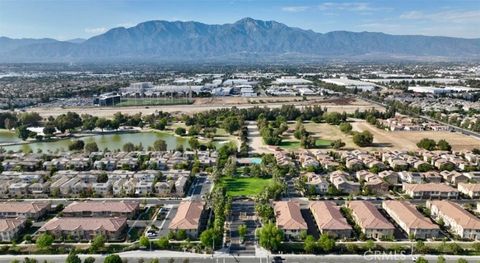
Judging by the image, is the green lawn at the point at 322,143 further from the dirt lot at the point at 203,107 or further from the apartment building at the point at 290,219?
the dirt lot at the point at 203,107

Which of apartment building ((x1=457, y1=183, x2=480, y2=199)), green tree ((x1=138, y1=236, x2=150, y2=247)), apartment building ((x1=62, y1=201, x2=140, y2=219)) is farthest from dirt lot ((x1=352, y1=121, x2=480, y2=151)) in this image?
green tree ((x1=138, y1=236, x2=150, y2=247))

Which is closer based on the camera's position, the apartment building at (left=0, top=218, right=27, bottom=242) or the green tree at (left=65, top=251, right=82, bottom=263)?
the green tree at (left=65, top=251, right=82, bottom=263)

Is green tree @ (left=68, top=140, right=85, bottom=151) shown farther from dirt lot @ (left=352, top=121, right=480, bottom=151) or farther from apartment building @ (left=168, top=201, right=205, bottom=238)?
dirt lot @ (left=352, top=121, right=480, bottom=151)

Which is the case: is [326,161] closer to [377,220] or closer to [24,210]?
[377,220]

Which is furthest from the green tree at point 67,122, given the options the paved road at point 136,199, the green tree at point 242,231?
the green tree at point 242,231

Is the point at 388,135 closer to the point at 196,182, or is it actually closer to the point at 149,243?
the point at 196,182

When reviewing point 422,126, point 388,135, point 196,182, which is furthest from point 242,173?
point 422,126

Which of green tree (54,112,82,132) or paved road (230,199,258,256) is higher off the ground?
green tree (54,112,82,132)
